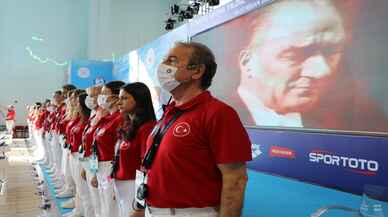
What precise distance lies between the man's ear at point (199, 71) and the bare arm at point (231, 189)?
40 centimetres

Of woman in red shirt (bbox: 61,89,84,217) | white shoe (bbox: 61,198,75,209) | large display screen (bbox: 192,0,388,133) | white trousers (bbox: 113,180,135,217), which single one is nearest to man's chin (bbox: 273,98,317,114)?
large display screen (bbox: 192,0,388,133)

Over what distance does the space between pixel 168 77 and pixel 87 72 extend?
12.0 metres

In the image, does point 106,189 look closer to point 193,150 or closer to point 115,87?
point 115,87

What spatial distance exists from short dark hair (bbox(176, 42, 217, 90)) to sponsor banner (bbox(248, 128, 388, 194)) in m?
1.91

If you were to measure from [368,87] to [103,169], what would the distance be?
2241 mm

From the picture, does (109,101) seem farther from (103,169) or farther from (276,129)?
(276,129)

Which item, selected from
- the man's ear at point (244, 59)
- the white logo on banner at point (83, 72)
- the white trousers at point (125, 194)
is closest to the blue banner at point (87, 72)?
the white logo on banner at point (83, 72)

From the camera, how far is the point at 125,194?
2.62 meters

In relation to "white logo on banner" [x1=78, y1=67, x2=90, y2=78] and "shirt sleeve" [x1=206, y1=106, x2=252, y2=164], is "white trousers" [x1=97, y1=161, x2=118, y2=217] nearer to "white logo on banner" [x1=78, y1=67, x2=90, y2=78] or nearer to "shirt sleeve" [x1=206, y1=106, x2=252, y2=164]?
"shirt sleeve" [x1=206, y1=106, x2=252, y2=164]

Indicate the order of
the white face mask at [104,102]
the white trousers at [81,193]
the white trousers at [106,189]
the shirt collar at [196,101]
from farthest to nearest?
the white trousers at [81,193], the white face mask at [104,102], the white trousers at [106,189], the shirt collar at [196,101]

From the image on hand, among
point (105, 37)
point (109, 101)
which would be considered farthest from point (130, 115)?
point (105, 37)

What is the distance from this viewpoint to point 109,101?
3.20 metres

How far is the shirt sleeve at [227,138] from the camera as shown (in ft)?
4.75

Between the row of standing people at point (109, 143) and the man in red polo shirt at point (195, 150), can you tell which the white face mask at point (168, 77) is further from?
the row of standing people at point (109, 143)
